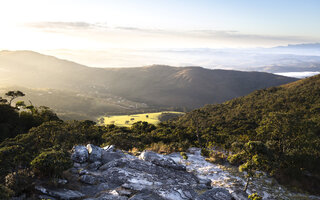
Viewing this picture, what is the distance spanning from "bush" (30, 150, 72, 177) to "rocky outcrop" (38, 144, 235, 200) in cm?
113

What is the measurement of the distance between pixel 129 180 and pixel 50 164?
518cm

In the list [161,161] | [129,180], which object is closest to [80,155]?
[129,180]

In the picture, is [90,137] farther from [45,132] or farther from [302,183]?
[302,183]

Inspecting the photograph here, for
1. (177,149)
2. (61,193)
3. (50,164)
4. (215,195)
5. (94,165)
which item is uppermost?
(50,164)

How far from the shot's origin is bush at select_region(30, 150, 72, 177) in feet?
37.9

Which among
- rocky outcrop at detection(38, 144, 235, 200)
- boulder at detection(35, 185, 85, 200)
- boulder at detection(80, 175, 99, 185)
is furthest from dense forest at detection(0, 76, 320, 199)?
rocky outcrop at detection(38, 144, 235, 200)

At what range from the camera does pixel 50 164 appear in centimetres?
1175

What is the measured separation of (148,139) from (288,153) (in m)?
22.8

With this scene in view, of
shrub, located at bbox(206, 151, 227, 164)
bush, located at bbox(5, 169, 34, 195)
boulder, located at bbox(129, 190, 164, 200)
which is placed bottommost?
shrub, located at bbox(206, 151, 227, 164)

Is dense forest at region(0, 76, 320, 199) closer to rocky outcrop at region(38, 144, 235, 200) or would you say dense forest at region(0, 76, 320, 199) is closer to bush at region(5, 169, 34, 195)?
bush at region(5, 169, 34, 195)

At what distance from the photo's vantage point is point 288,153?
18891 mm

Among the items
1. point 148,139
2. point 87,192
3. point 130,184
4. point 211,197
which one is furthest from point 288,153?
point 148,139

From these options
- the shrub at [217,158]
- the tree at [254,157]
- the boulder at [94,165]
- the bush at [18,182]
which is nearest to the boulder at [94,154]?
the boulder at [94,165]

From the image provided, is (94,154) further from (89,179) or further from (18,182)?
(18,182)
